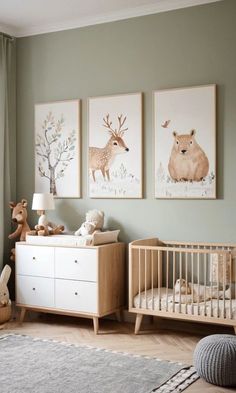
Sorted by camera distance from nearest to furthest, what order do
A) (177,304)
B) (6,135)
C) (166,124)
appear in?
(177,304) → (166,124) → (6,135)

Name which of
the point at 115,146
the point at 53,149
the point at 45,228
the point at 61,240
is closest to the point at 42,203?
the point at 45,228

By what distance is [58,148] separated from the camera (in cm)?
494

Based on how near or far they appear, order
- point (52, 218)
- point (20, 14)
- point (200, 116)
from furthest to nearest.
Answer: point (52, 218)
point (20, 14)
point (200, 116)

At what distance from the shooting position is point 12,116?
16.9ft

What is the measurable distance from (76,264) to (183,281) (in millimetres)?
858

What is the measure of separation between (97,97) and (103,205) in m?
0.95

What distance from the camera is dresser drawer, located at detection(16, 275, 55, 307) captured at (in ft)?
14.6

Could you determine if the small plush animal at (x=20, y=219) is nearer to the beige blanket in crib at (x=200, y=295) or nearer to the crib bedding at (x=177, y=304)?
the crib bedding at (x=177, y=304)

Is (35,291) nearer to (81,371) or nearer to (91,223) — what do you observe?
(91,223)

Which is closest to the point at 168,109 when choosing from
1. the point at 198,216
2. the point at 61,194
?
the point at 198,216

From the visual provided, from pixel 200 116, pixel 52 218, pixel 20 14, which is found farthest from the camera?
pixel 52 218

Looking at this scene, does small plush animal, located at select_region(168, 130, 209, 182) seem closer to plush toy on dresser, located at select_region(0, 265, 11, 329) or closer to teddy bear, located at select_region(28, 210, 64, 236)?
teddy bear, located at select_region(28, 210, 64, 236)

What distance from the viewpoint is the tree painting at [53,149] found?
489 centimetres

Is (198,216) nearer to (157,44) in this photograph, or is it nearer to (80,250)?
(80,250)
